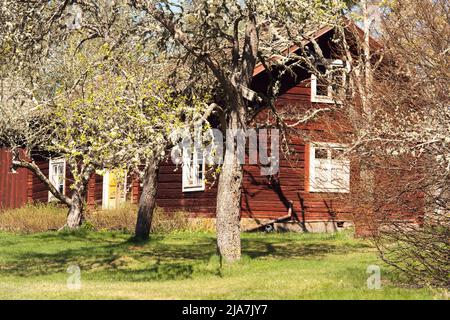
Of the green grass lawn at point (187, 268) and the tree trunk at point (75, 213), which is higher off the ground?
the tree trunk at point (75, 213)

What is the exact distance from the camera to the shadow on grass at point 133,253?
18.8 metres

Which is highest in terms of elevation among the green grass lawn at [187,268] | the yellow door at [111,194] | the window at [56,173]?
the window at [56,173]

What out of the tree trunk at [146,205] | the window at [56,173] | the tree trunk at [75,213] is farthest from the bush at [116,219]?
the window at [56,173]

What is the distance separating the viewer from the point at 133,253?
21.8 meters

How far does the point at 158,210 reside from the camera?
29.1m

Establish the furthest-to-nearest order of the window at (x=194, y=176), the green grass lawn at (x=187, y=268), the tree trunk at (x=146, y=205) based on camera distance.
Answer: the window at (x=194, y=176) < the tree trunk at (x=146, y=205) < the green grass lawn at (x=187, y=268)

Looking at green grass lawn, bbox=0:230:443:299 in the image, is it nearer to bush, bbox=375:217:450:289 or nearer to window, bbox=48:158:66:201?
bush, bbox=375:217:450:289

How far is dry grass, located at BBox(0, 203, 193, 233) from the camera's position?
28484 millimetres

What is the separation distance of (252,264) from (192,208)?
11078 mm

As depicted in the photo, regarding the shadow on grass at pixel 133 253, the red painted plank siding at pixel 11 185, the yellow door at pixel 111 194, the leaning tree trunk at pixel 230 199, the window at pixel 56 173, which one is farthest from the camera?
the red painted plank siding at pixel 11 185

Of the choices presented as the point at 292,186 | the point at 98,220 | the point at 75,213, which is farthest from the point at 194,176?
the point at 75,213

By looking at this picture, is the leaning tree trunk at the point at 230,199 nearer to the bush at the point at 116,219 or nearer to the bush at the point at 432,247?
the bush at the point at 432,247

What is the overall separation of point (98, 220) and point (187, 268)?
11.3 metres
